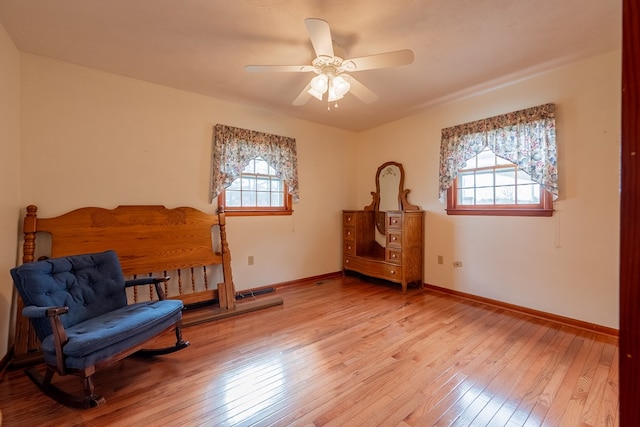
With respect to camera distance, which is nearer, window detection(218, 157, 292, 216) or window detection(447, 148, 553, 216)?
window detection(447, 148, 553, 216)

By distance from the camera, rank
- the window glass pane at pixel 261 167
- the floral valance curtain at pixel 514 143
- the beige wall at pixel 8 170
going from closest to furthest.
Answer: the beige wall at pixel 8 170 < the floral valance curtain at pixel 514 143 < the window glass pane at pixel 261 167

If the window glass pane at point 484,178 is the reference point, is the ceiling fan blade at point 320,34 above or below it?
above

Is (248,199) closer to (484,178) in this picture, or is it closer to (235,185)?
(235,185)

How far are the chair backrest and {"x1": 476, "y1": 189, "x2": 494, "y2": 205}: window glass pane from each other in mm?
3818

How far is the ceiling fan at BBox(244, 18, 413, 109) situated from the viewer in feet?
6.00

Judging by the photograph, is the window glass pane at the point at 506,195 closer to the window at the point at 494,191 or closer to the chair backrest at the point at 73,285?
the window at the point at 494,191

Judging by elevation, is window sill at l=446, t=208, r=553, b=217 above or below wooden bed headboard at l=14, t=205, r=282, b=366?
above

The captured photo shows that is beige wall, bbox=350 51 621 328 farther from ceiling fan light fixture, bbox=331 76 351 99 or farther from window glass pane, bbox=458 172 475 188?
ceiling fan light fixture, bbox=331 76 351 99

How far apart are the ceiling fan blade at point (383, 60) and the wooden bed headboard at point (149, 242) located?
2179mm

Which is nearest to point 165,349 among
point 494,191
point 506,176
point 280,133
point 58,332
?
point 58,332

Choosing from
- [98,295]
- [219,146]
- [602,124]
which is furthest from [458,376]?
[219,146]

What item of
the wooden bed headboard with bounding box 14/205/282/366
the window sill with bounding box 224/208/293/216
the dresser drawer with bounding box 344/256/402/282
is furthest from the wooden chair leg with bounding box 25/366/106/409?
the dresser drawer with bounding box 344/256/402/282

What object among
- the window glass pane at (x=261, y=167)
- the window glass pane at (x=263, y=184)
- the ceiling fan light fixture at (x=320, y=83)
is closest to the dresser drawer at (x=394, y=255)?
the window glass pane at (x=263, y=184)

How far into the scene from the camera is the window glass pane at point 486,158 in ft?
10.8
